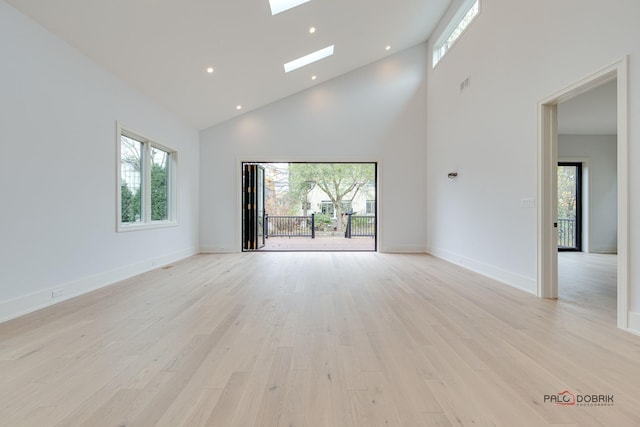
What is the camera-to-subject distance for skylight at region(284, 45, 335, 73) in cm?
570

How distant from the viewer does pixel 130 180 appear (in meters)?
4.60

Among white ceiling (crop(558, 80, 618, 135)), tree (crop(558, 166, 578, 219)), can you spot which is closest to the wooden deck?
white ceiling (crop(558, 80, 618, 135))

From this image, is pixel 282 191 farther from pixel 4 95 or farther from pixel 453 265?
pixel 4 95

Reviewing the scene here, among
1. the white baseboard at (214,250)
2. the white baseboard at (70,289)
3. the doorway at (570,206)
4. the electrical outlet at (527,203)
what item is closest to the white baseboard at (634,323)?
the electrical outlet at (527,203)

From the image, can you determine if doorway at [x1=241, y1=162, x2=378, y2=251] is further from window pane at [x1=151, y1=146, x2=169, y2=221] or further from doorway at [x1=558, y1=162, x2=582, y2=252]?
doorway at [x1=558, y1=162, x2=582, y2=252]

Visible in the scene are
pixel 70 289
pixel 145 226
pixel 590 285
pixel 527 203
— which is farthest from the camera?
pixel 145 226

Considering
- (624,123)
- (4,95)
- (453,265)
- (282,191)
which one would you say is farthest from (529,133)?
(282,191)

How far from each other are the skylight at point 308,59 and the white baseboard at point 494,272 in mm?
4449

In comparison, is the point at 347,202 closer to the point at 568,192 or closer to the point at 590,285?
the point at 568,192

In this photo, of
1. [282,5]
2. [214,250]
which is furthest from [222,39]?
[214,250]

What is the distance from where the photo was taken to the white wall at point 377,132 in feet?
22.6

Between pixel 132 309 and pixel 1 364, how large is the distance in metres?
1.09

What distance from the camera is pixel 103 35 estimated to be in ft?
11.0

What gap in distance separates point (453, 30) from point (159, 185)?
242 inches
